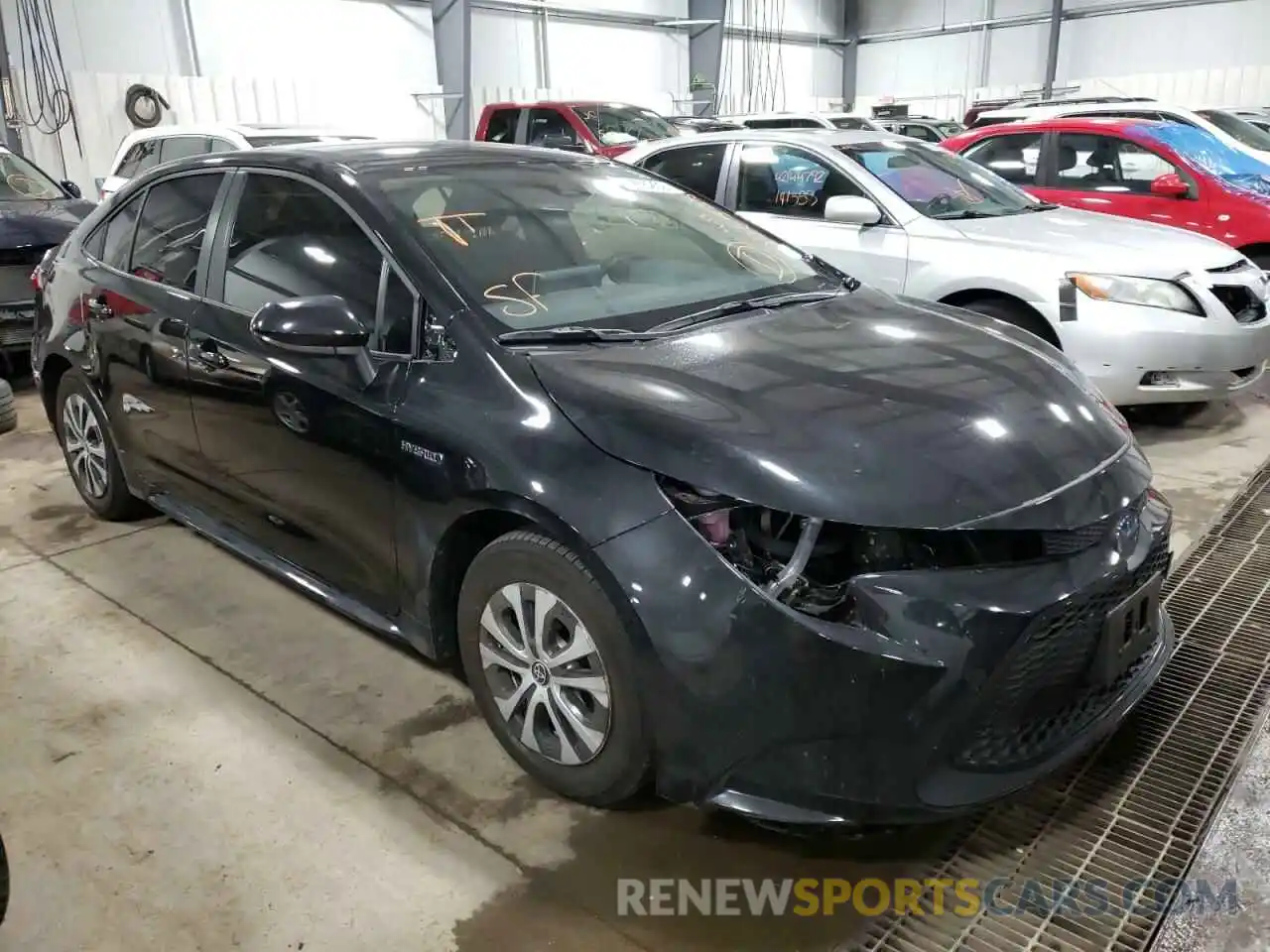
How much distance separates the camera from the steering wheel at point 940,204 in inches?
203

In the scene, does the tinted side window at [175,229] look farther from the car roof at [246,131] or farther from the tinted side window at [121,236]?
the car roof at [246,131]

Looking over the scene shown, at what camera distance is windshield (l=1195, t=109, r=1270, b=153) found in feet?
28.5

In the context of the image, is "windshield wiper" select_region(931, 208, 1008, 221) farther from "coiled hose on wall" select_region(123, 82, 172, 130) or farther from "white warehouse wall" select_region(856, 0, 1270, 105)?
"white warehouse wall" select_region(856, 0, 1270, 105)

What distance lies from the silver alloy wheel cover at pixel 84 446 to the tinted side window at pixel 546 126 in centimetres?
794

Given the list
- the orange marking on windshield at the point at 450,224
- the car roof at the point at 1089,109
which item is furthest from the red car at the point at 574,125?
the orange marking on windshield at the point at 450,224

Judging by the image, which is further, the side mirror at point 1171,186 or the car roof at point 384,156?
the side mirror at point 1171,186

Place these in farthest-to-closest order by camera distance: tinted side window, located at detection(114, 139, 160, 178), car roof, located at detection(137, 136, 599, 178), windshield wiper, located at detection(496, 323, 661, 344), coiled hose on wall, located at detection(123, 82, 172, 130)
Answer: coiled hose on wall, located at detection(123, 82, 172, 130)
tinted side window, located at detection(114, 139, 160, 178)
car roof, located at detection(137, 136, 599, 178)
windshield wiper, located at detection(496, 323, 661, 344)

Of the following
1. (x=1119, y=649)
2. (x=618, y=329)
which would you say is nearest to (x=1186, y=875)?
(x=1119, y=649)

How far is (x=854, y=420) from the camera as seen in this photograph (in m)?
2.06

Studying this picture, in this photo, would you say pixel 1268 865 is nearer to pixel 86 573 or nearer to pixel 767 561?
pixel 767 561

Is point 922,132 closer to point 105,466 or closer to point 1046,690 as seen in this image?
point 105,466

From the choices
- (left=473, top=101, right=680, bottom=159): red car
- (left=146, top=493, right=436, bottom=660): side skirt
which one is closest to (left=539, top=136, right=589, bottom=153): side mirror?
(left=473, top=101, right=680, bottom=159): red car

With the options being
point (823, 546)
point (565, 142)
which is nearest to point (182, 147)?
point (565, 142)

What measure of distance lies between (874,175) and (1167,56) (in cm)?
1676
